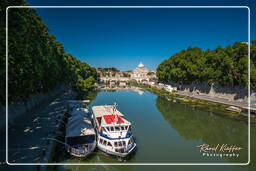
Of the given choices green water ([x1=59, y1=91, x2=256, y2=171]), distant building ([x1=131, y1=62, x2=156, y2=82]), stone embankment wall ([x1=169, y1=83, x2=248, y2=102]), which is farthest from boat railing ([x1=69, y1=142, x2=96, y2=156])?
distant building ([x1=131, y1=62, x2=156, y2=82])

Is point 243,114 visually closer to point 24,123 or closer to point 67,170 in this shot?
point 67,170

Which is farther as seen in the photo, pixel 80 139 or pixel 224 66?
pixel 224 66

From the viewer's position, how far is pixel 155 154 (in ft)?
44.7

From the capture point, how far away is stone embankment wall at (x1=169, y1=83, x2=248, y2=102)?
115 ft

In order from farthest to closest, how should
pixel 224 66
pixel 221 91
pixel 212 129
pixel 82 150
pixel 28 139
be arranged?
1. pixel 221 91
2. pixel 224 66
3. pixel 212 129
4. pixel 28 139
5. pixel 82 150

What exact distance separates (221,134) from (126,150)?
11.5 metres

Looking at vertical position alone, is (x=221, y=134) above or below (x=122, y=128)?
below

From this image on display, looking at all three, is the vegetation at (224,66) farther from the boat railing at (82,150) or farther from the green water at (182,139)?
the boat railing at (82,150)

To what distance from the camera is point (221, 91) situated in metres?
41.0

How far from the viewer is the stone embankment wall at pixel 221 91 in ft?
115

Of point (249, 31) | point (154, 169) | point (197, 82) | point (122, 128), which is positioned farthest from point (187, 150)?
point (197, 82)

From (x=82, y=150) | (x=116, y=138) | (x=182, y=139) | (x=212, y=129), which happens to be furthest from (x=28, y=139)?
(x=212, y=129)

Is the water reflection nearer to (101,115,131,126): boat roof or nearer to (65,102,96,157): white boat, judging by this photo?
(101,115,131,126): boat roof

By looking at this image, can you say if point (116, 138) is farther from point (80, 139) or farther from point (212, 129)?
point (212, 129)
